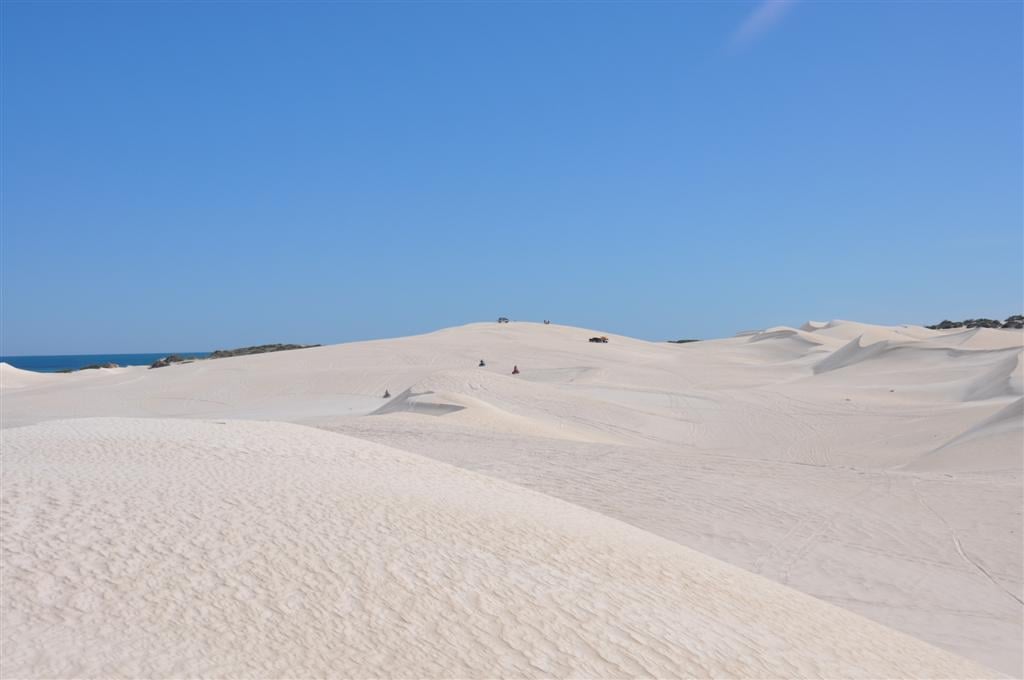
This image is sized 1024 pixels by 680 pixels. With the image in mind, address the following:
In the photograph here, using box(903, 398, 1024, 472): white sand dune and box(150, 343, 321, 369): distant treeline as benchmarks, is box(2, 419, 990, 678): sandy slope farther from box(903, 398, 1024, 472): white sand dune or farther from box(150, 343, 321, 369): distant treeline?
box(150, 343, 321, 369): distant treeline

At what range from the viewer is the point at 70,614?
477 cm

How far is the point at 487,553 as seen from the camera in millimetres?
6555

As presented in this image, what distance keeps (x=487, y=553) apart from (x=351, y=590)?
1474 mm

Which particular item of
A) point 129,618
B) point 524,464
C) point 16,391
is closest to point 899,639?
point 129,618

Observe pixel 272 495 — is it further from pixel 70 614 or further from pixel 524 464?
pixel 524 464

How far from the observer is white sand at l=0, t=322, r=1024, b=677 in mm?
4836

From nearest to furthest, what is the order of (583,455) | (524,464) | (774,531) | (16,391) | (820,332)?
(774,531), (524,464), (583,455), (16,391), (820,332)

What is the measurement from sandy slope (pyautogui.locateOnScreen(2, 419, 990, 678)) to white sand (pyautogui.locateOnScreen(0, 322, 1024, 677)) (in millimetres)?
22

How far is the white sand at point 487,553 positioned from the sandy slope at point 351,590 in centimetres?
2

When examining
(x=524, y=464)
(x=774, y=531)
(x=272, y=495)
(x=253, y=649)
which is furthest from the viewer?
(x=524, y=464)

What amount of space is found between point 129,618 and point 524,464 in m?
11.5

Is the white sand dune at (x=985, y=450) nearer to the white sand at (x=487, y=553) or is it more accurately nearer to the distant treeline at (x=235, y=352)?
the white sand at (x=487, y=553)

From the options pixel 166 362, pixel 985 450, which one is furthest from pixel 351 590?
pixel 166 362

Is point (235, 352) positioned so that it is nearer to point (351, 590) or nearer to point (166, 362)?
point (166, 362)
